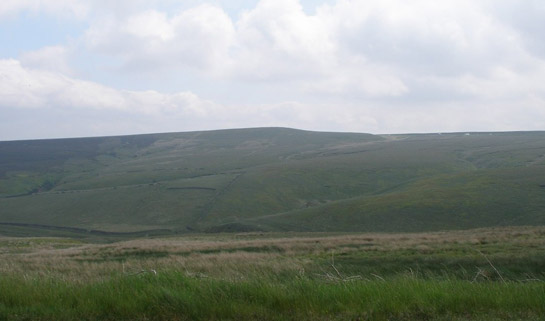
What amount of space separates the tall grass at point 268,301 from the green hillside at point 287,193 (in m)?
47.6

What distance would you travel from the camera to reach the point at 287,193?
9306cm

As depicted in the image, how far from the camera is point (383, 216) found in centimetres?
6044

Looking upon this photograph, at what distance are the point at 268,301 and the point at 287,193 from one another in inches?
3385

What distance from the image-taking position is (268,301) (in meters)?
7.22

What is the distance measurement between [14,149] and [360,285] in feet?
705

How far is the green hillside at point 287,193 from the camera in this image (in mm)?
60875

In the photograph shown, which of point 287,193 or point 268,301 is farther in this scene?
point 287,193

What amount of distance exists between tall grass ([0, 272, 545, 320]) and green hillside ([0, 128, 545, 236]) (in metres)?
47.6

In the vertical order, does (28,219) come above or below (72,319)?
below

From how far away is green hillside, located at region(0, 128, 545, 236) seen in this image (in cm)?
6088

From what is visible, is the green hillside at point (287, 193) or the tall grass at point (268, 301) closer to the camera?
the tall grass at point (268, 301)

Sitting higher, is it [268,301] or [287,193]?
[268,301]

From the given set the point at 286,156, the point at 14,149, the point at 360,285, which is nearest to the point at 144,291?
the point at 360,285

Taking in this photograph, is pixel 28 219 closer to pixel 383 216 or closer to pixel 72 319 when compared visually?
pixel 383 216
